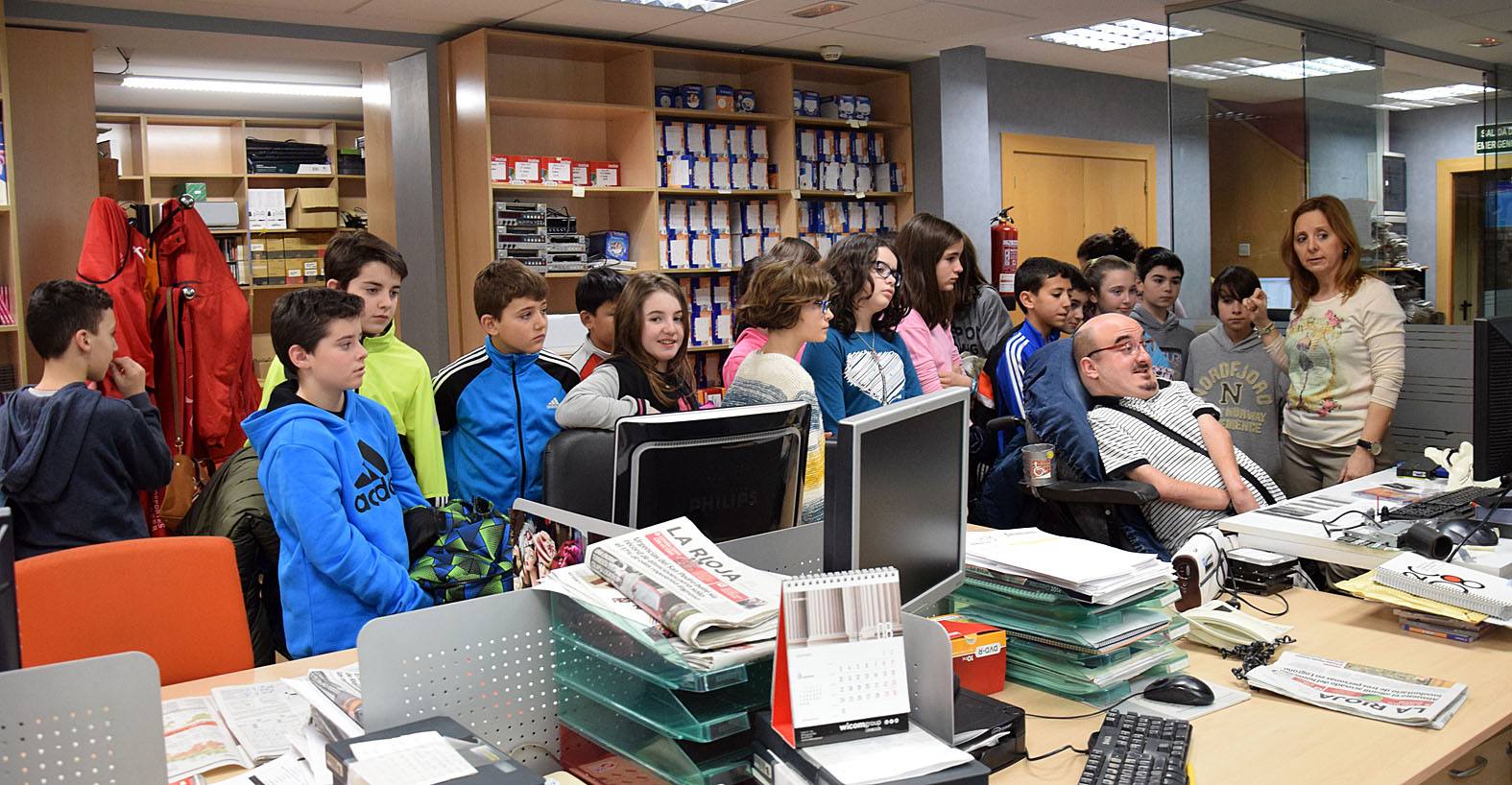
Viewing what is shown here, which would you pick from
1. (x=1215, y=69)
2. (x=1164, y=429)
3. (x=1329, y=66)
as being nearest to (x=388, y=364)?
(x=1164, y=429)

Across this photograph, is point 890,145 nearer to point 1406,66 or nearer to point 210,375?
point 1406,66

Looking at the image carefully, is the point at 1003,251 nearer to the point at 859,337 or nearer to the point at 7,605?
the point at 859,337

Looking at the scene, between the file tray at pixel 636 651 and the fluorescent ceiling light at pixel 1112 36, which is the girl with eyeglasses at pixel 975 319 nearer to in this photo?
the fluorescent ceiling light at pixel 1112 36

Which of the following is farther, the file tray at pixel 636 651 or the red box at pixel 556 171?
the red box at pixel 556 171

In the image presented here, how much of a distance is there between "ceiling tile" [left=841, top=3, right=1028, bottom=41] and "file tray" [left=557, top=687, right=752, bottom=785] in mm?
4868

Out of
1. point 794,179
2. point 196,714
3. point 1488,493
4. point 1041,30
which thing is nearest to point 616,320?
point 196,714

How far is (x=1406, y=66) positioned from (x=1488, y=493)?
9.55 feet

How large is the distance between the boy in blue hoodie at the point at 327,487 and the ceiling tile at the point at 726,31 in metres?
3.70

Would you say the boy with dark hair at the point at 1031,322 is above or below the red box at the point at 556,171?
below

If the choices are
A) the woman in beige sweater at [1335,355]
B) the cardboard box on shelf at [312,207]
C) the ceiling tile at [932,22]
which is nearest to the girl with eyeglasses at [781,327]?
the woman in beige sweater at [1335,355]

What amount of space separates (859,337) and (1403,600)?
1892 mm

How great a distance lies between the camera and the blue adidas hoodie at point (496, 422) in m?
3.39

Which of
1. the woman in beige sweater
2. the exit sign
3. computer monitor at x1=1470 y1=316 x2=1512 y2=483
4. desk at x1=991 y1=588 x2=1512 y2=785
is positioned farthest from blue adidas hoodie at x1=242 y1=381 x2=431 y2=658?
the exit sign

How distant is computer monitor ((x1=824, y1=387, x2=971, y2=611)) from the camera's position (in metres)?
1.65
